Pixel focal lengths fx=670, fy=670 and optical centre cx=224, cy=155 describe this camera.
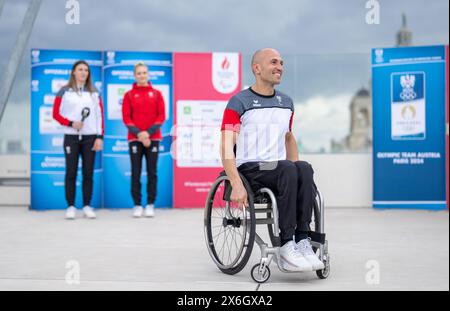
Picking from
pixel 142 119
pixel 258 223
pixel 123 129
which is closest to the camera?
pixel 258 223

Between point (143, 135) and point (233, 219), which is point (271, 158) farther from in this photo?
point (143, 135)

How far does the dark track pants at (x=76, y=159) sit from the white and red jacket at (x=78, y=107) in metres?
0.07

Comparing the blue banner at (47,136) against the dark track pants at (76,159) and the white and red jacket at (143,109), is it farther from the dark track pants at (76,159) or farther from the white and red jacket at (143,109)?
the white and red jacket at (143,109)

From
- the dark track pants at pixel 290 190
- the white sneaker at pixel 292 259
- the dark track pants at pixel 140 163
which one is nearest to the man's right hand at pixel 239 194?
the dark track pants at pixel 290 190

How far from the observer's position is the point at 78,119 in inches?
239

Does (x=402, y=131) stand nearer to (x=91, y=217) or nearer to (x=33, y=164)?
(x=91, y=217)

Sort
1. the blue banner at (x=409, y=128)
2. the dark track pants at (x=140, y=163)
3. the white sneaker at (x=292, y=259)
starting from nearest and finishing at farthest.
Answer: the white sneaker at (x=292, y=259) < the dark track pants at (x=140, y=163) < the blue banner at (x=409, y=128)

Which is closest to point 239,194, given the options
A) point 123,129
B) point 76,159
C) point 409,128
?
point 76,159

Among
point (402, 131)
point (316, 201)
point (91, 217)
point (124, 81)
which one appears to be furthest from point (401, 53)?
point (316, 201)

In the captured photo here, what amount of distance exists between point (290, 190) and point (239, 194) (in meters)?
0.23

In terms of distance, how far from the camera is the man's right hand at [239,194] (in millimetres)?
2982

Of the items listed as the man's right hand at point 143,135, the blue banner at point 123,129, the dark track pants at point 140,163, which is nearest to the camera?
the man's right hand at point 143,135

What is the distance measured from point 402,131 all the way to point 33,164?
156 inches

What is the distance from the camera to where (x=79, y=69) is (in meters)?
6.00
